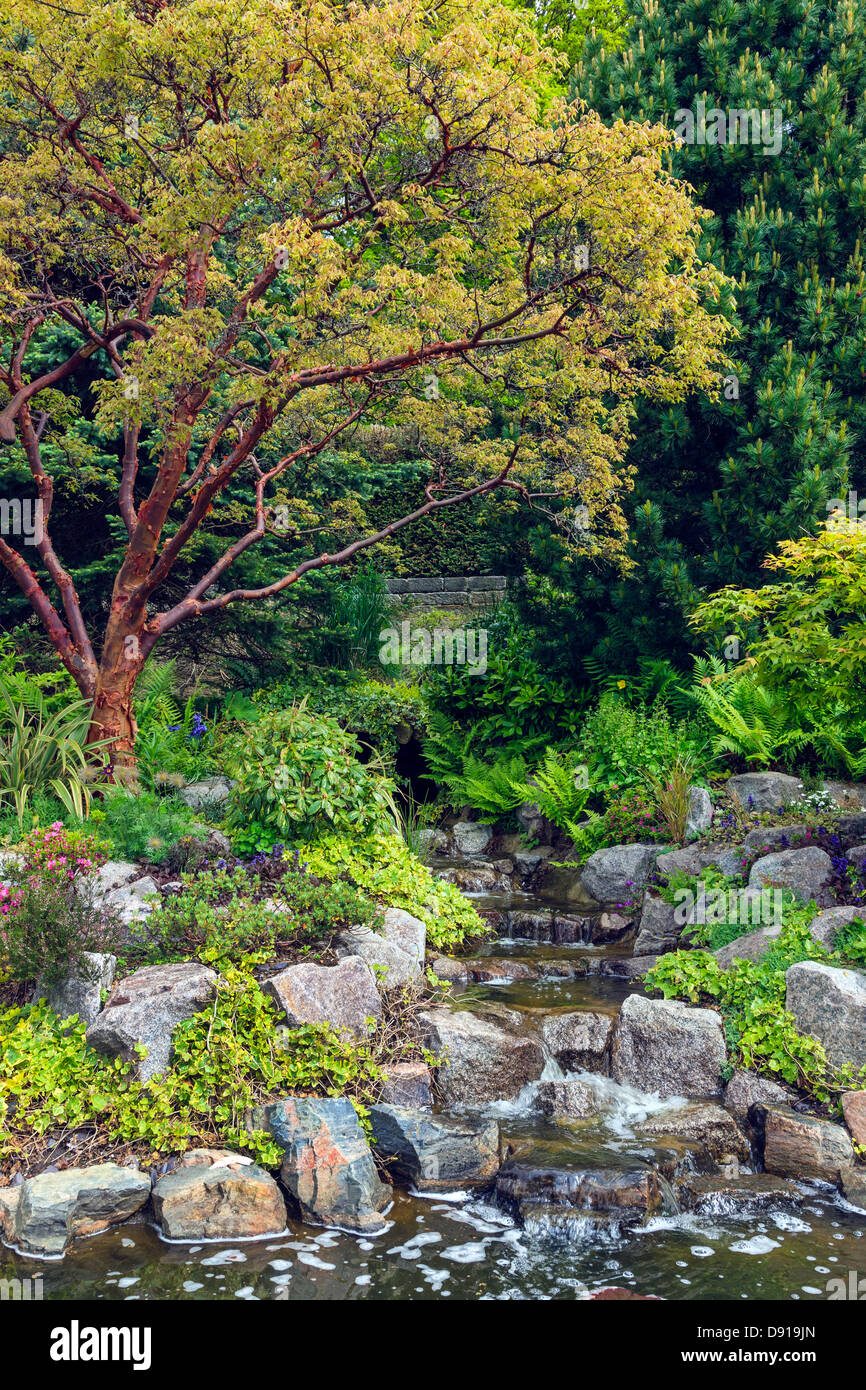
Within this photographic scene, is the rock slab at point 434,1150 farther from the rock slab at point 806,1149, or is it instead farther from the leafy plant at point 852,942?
the leafy plant at point 852,942

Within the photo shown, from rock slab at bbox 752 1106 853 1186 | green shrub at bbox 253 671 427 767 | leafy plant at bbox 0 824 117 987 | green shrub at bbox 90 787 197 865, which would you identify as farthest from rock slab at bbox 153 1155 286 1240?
green shrub at bbox 253 671 427 767

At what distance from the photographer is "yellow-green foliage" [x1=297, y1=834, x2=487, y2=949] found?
7609 millimetres

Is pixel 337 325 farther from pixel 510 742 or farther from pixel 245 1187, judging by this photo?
pixel 245 1187

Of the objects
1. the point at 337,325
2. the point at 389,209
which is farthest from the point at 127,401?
the point at 389,209

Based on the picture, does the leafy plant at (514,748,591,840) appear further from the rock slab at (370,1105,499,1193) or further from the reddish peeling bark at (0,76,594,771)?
the rock slab at (370,1105,499,1193)

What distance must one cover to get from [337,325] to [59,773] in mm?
4464

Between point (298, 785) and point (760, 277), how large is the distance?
21.7 ft

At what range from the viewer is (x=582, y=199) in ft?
25.4

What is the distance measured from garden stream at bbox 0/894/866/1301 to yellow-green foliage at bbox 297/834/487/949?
2406mm

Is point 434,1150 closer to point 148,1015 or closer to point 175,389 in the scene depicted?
point 148,1015

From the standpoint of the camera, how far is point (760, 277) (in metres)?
9.89

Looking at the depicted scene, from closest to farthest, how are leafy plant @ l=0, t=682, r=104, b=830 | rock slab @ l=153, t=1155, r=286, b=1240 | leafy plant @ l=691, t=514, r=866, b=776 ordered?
1. rock slab @ l=153, t=1155, r=286, b=1240
2. leafy plant @ l=691, t=514, r=866, b=776
3. leafy plant @ l=0, t=682, r=104, b=830
